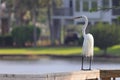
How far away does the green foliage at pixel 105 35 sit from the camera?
2692 inches

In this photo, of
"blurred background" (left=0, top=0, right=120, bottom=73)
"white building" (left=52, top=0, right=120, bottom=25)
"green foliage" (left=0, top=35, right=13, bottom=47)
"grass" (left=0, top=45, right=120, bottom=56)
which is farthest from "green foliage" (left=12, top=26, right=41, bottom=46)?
"white building" (left=52, top=0, right=120, bottom=25)

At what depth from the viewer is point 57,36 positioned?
90.1 meters

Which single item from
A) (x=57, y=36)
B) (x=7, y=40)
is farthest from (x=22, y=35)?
(x=57, y=36)

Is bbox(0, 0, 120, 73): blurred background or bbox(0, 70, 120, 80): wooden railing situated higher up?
bbox(0, 70, 120, 80): wooden railing

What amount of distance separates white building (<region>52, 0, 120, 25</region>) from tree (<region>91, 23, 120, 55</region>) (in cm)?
1522

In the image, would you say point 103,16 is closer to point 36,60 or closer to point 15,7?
point 15,7

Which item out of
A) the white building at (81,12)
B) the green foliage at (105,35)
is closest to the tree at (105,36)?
the green foliage at (105,35)

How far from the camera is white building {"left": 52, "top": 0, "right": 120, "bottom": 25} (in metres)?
86.1

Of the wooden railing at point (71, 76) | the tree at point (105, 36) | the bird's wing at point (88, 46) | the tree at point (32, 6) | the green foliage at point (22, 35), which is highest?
the bird's wing at point (88, 46)

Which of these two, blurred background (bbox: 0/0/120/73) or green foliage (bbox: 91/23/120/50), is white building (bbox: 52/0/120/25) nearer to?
blurred background (bbox: 0/0/120/73)

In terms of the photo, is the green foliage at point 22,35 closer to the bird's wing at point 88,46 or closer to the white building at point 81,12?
the white building at point 81,12

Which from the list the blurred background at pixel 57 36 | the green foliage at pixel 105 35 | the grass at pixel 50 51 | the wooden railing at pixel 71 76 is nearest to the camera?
the wooden railing at pixel 71 76

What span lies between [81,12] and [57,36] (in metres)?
4.71

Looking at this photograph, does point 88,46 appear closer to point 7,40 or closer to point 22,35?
point 22,35
